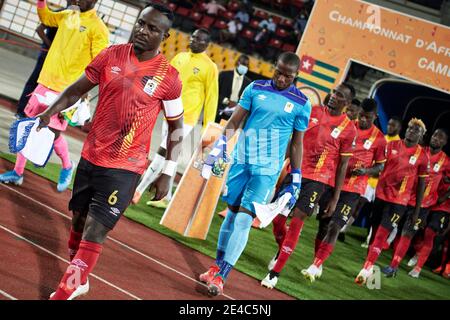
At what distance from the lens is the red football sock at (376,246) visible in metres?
11.5

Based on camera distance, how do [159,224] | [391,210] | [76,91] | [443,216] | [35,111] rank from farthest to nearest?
[443,216], [391,210], [159,224], [35,111], [76,91]

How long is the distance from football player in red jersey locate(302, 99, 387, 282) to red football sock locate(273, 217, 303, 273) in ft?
2.09

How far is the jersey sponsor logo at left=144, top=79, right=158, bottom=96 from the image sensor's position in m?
5.74

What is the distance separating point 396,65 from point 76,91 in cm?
995

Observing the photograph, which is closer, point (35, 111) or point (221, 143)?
point (221, 143)

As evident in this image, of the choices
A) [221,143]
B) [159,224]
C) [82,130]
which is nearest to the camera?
[221,143]

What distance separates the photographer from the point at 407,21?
48.5 ft

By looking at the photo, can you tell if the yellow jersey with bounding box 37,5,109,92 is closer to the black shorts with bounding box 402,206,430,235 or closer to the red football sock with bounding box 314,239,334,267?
the red football sock with bounding box 314,239,334,267

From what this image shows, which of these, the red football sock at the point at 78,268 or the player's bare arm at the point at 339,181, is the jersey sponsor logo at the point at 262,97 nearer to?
the player's bare arm at the point at 339,181

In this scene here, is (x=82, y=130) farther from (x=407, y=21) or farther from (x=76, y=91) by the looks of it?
(x=76, y=91)

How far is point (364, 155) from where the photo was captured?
1130 cm

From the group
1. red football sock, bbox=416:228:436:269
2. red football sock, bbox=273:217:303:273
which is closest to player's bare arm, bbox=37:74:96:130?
red football sock, bbox=273:217:303:273
